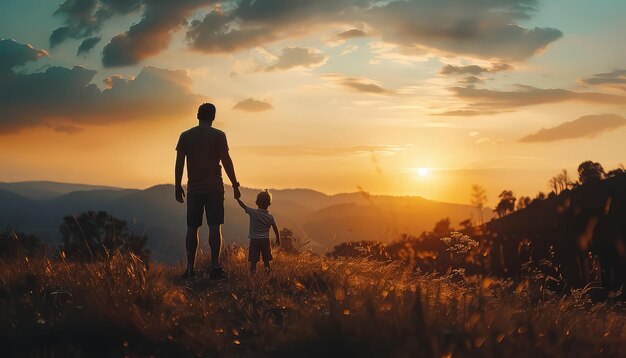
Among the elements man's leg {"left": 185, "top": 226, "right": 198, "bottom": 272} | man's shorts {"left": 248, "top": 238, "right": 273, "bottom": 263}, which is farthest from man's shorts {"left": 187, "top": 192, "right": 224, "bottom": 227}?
man's shorts {"left": 248, "top": 238, "right": 273, "bottom": 263}

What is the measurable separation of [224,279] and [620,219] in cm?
1999

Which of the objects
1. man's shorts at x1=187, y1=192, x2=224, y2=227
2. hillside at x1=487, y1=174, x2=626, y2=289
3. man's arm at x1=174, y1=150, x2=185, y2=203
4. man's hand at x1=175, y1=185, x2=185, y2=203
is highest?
man's arm at x1=174, y1=150, x2=185, y2=203

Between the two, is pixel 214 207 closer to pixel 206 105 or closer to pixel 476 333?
pixel 206 105

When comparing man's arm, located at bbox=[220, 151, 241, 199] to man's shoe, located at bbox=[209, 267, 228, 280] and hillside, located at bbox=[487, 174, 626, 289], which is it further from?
hillside, located at bbox=[487, 174, 626, 289]

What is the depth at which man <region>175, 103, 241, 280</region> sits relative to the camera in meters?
8.88

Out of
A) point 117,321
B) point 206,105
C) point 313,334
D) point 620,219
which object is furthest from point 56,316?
point 620,219

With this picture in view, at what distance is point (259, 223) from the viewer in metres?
9.59

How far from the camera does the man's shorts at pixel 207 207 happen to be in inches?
350

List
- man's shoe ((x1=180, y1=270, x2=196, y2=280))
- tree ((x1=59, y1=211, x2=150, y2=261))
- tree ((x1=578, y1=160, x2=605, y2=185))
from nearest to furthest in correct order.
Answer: tree ((x1=59, y1=211, x2=150, y2=261))
man's shoe ((x1=180, y1=270, x2=196, y2=280))
tree ((x1=578, y1=160, x2=605, y2=185))

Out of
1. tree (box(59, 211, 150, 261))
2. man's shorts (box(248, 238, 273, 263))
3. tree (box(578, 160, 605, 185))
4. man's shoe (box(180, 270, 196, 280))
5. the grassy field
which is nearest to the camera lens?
the grassy field

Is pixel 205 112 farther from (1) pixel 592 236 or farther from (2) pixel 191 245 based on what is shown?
(1) pixel 592 236

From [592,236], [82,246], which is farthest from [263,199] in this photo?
[592,236]

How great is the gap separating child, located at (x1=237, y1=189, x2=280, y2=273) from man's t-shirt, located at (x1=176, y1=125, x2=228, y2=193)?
0.67 meters

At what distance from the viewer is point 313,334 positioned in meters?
3.96
